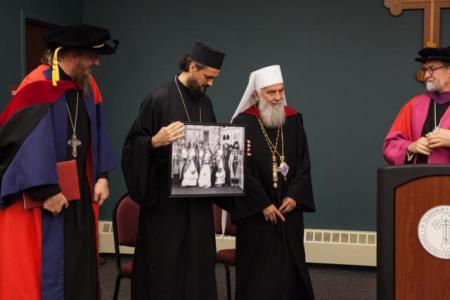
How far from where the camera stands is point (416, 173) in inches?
79.0

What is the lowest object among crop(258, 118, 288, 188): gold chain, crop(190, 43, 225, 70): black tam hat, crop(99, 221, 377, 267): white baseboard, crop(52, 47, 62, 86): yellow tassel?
crop(99, 221, 377, 267): white baseboard

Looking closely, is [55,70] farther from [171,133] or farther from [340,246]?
[340,246]

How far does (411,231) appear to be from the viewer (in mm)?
1987

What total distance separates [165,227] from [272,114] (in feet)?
3.60

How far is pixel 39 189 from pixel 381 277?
1.64 metres

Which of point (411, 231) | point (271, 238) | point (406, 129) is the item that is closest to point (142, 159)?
point (271, 238)

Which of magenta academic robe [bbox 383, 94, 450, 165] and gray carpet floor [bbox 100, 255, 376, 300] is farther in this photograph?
gray carpet floor [bbox 100, 255, 376, 300]

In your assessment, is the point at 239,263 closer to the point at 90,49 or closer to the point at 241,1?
the point at 90,49

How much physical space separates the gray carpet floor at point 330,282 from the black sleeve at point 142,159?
2044mm

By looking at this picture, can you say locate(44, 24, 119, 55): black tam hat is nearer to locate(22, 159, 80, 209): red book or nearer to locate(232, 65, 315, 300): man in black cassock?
locate(22, 159, 80, 209): red book

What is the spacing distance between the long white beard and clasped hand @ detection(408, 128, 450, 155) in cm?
90

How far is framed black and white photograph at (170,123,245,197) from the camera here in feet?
9.61

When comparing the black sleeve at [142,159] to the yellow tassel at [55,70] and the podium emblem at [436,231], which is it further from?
the podium emblem at [436,231]

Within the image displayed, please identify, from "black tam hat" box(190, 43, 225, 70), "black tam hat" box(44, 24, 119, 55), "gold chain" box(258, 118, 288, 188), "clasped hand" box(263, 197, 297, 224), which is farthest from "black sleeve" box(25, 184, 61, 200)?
"gold chain" box(258, 118, 288, 188)
